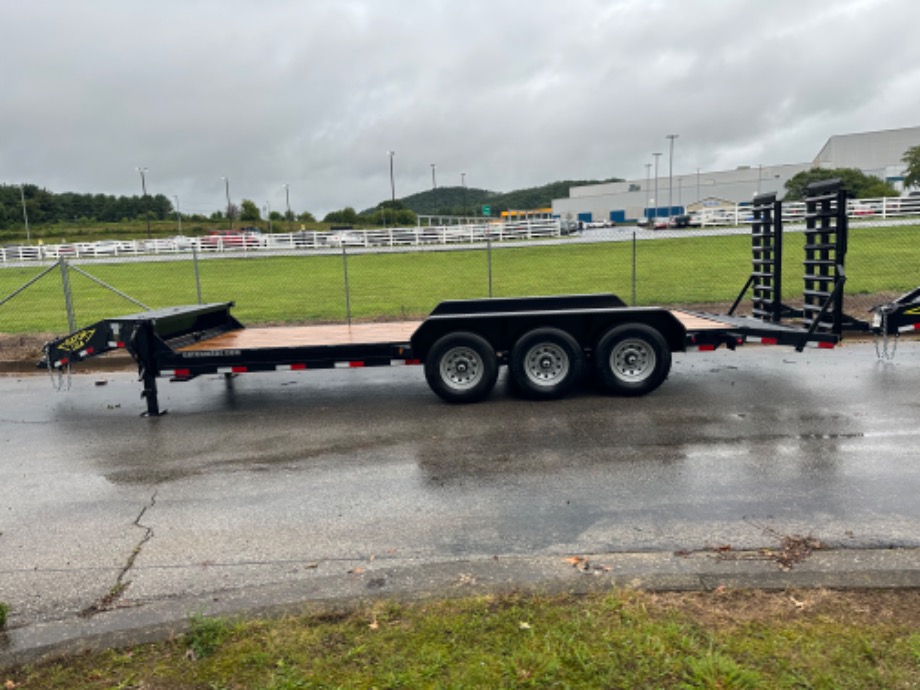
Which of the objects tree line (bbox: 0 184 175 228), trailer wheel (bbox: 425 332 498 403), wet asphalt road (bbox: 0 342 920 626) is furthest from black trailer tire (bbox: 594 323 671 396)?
tree line (bbox: 0 184 175 228)

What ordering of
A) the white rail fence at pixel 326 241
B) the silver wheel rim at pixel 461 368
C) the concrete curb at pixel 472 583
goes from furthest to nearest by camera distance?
the white rail fence at pixel 326 241 → the silver wheel rim at pixel 461 368 → the concrete curb at pixel 472 583

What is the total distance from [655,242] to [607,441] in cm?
2579

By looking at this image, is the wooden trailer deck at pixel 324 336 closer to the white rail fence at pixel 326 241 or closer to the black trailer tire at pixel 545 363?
the black trailer tire at pixel 545 363

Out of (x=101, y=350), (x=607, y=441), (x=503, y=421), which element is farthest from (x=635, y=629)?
(x=101, y=350)

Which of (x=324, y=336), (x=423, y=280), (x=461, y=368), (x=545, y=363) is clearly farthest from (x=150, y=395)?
(x=423, y=280)

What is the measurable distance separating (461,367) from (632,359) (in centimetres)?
195

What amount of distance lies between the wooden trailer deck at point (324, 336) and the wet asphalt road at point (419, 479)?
75 cm

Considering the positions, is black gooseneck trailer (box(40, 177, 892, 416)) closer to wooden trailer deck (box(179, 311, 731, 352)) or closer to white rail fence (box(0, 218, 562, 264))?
wooden trailer deck (box(179, 311, 731, 352))

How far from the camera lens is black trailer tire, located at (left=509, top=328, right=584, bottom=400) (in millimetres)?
7875

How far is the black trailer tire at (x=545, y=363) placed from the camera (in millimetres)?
7875

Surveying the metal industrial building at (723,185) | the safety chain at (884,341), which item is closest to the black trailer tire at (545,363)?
the safety chain at (884,341)

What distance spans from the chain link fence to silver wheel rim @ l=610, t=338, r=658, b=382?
20.5ft

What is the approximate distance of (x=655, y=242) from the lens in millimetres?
30734

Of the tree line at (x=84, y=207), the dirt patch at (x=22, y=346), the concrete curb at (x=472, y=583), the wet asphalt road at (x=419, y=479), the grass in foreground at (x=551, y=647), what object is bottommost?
the wet asphalt road at (x=419, y=479)
